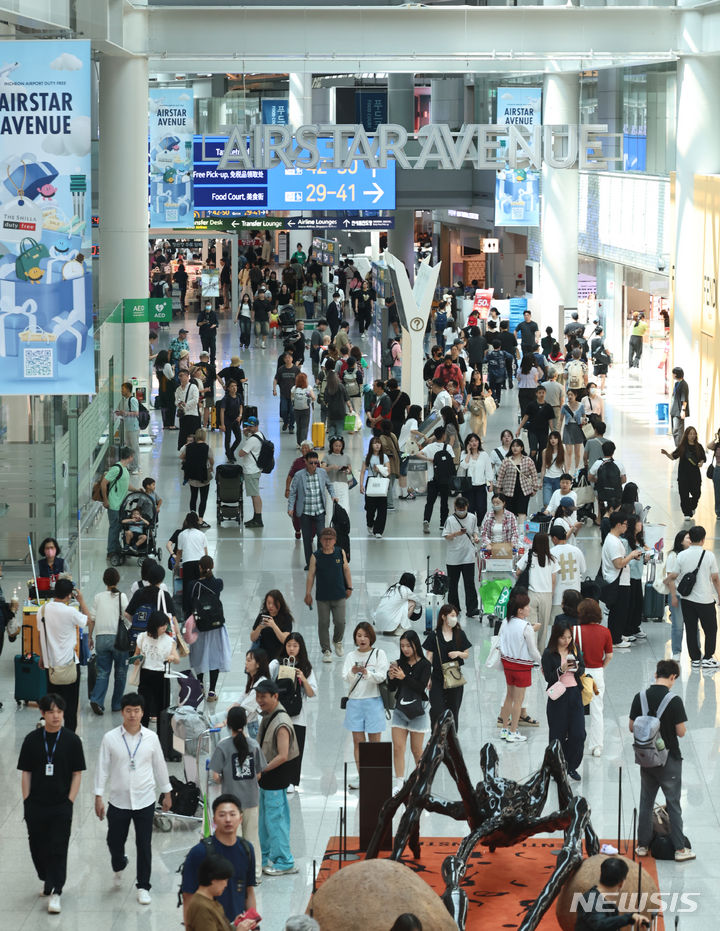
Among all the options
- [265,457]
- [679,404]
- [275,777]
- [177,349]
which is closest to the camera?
[275,777]

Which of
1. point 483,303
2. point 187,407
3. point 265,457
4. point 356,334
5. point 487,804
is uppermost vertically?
point 483,303

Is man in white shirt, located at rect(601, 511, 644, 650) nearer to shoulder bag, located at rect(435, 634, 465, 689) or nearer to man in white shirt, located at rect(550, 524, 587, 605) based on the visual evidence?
man in white shirt, located at rect(550, 524, 587, 605)

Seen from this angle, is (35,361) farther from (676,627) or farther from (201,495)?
(676,627)

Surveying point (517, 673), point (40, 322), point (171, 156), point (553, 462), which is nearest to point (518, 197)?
point (171, 156)

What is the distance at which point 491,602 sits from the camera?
14.7m

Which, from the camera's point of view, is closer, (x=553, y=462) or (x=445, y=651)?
(x=445, y=651)

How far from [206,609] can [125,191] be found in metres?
14.7

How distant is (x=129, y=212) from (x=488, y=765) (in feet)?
59.2

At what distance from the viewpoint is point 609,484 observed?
55.9 feet

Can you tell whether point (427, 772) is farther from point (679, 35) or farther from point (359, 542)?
point (679, 35)

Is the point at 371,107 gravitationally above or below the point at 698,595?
above

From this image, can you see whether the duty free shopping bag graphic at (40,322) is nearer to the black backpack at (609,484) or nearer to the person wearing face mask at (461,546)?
the person wearing face mask at (461,546)

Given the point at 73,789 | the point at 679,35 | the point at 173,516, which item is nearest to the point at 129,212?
the point at 173,516

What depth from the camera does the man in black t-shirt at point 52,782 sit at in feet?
28.8
